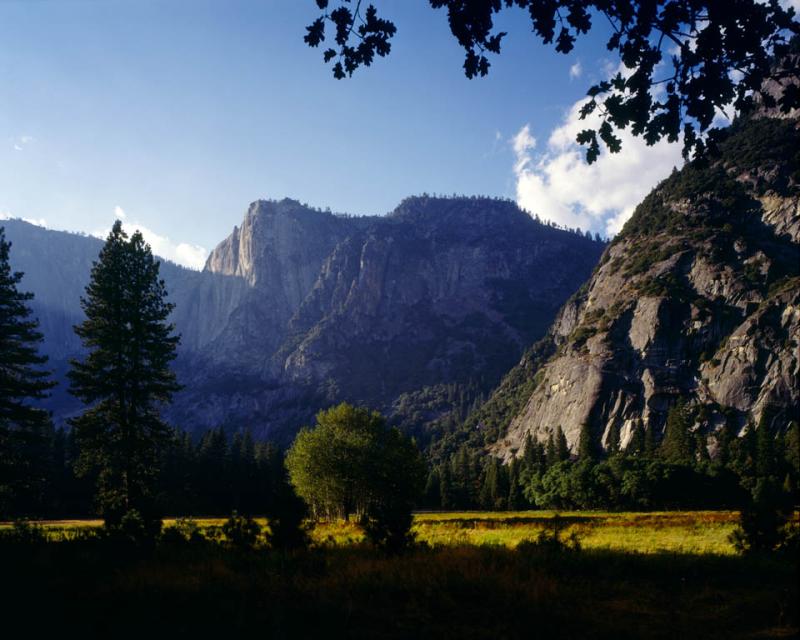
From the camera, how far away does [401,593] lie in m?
9.09

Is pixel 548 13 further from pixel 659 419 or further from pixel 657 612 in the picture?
pixel 659 419

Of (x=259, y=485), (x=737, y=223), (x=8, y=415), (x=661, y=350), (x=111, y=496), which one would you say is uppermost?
(x=737, y=223)

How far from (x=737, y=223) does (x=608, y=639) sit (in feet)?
606

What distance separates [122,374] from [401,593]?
23.1 m

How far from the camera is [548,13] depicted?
6539 mm

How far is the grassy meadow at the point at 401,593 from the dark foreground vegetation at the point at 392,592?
3 cm

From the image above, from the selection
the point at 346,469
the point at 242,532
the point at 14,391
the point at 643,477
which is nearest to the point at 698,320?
the point at 643,477

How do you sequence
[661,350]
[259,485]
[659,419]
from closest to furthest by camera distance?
[259,485] < [659,419] < [661,350]

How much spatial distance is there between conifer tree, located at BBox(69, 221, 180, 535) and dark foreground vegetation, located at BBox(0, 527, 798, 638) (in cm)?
1465

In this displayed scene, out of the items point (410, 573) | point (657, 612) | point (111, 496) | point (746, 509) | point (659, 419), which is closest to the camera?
point (657, 612)

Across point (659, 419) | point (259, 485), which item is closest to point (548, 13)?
point (259, 485)

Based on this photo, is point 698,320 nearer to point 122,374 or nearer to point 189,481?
point 189,481

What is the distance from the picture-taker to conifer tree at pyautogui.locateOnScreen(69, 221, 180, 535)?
86.0ft

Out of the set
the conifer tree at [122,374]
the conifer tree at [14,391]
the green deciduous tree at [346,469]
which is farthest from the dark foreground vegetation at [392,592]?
the green deciduous tree at [346,469]
